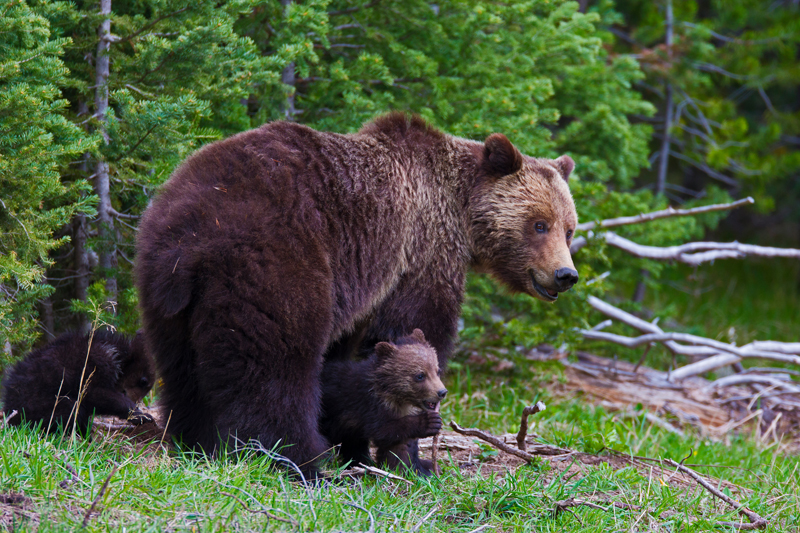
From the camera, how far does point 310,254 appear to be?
4.28 meters

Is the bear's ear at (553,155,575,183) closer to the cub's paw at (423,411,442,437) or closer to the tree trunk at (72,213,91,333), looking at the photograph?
the cub's paw at (423,411,442,437)

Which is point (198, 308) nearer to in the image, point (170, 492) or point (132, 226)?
point (170, 492)

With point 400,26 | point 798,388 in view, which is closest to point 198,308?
point 400,26

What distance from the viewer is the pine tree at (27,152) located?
174 inches

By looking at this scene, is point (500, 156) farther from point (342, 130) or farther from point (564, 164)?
point (342, 130)

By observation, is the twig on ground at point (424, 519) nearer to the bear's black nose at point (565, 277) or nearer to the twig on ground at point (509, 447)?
the twig on ground at point (509, 447)

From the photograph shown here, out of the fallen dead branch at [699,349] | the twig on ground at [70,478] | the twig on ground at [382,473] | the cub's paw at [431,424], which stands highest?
the twig on ground at [70,478]

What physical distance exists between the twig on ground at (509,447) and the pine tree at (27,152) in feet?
9.34

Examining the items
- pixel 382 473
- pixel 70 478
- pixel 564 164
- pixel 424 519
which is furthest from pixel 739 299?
pixel 70 478

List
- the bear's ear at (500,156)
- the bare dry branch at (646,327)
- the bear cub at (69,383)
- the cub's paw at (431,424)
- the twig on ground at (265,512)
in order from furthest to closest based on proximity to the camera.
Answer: the bare dry branch at (646,327) → the bear's ear at (500,156) → the bear cub at (69,383) → the cub's paw at (431,424) → the twig on ground at (265,512)

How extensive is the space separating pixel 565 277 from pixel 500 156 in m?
0.99

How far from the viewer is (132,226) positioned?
5598 millimetres

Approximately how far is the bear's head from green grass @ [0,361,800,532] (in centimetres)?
132

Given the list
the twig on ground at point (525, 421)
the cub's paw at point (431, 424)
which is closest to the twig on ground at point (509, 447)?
the twig on ground at point (525, 421)
